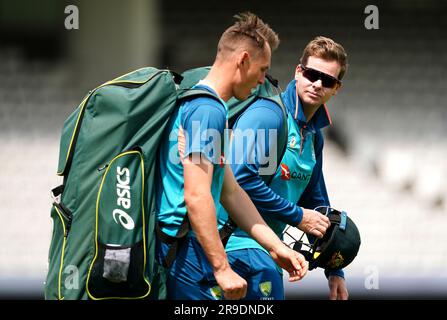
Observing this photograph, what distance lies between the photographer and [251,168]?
4.03m

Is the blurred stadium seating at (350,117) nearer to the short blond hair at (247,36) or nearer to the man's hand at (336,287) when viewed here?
the man's hand at (336,287)

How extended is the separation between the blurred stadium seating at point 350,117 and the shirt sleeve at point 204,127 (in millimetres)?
5800

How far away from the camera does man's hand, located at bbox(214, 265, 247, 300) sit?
334cm

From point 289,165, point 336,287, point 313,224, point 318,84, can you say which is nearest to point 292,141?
point 289,165

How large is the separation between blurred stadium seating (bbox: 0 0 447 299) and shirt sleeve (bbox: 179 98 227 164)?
19.0 feet

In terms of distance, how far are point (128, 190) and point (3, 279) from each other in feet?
19.9

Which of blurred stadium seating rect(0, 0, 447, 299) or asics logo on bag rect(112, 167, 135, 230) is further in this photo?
blurred stadium seating rect(0, 0, 447, 299)

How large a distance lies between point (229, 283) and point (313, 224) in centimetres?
98

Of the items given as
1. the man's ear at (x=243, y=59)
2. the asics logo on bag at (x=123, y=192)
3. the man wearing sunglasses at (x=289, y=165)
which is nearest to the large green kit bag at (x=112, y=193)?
the asics logo on bag at (x=123, y=192)

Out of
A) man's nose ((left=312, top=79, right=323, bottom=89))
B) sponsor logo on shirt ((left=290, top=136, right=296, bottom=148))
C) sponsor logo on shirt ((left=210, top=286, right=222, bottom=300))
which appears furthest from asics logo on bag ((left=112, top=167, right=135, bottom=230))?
man's nose ((left=312, top=79, right=323, bottom=89))

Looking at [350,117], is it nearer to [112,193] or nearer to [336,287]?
[336,287]

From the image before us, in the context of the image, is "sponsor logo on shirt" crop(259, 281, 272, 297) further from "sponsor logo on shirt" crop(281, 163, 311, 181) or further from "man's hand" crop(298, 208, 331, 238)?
"sponsor logo on shirt" crop(281, 163, 311, 181)

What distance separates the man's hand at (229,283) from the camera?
3.34m
